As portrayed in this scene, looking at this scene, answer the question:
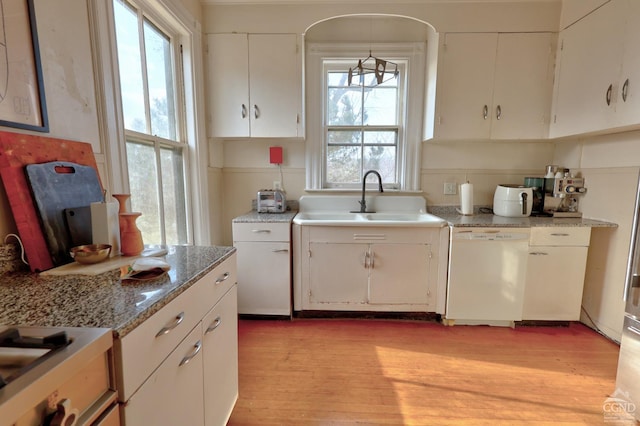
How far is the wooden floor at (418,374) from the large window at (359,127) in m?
1.40

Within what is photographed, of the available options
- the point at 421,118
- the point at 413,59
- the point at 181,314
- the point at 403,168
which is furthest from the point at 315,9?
the point at 181,314

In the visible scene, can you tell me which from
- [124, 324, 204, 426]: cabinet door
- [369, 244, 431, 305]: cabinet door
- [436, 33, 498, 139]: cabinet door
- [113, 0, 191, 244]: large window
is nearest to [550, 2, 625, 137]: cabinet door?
[436, 33, 498, 139]: cabinet door

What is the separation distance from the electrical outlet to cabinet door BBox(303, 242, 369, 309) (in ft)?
3.49

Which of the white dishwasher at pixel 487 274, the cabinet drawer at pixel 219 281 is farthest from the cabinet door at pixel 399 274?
the cabinet drawer at pixel 219 281

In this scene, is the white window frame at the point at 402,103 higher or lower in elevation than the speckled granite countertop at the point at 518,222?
higher

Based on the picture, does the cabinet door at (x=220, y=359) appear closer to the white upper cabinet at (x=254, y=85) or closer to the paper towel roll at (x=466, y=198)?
the white upper cabinet at (x=254, y=85)

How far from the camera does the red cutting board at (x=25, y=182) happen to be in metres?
0.98

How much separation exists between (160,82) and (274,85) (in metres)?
0.87

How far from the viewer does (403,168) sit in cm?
284

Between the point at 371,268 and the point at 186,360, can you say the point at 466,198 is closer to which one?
the point at 371,268

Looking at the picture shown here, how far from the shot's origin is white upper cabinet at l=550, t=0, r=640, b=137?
1792mm

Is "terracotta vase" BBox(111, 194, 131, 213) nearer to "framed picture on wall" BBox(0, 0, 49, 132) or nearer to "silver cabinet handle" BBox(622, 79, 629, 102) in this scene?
"framed picture on wall" BBox(0, 0, 49, 132)

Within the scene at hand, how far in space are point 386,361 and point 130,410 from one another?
1610 mm

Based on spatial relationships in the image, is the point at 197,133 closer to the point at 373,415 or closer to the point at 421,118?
the point at 421,118
